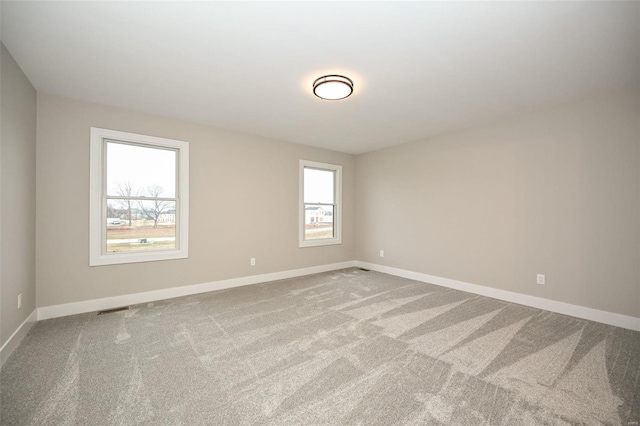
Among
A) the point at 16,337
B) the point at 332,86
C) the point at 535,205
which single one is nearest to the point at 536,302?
the point at 535,205

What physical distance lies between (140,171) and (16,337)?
2136 millimetres

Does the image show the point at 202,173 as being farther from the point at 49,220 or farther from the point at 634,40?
the point at 634,40

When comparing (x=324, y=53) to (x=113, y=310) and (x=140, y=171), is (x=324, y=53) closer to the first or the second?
(x=140, y=171)

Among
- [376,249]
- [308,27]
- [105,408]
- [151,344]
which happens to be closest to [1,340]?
[151,344]

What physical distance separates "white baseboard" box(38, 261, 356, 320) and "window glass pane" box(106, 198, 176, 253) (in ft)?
2.01

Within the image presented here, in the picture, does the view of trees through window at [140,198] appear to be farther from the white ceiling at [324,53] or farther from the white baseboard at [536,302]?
→ the white baseboard at [536,302]

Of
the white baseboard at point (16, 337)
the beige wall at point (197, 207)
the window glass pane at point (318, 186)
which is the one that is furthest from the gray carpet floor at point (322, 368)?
the window glass pane at point (318, 186)

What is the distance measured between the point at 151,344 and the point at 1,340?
1072 mm

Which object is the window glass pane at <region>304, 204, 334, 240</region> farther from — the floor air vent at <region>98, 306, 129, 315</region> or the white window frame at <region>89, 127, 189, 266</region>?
the floor air vent at <region>98, 306, 129, 315</region>

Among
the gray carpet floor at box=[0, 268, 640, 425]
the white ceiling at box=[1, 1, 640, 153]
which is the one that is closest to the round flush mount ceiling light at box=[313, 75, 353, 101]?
the white ceiling at box=[1, 1, 640, 153]

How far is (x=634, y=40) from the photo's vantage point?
2.13m

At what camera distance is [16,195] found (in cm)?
255

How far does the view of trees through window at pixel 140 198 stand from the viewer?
11.8 ft

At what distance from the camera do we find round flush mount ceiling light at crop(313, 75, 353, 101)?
8.87ft
